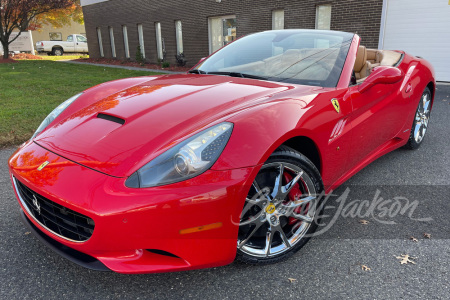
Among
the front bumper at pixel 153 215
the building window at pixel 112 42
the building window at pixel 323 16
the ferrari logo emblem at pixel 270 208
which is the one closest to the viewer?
the front bumper at pixel 153 215

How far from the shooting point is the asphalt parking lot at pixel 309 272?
6.14 ft

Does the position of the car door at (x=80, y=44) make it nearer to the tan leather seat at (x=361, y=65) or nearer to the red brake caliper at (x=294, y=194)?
the tan leather seat at (x=361, y=65)

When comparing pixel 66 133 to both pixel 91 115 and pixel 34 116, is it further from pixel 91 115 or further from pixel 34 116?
pixel 34 116

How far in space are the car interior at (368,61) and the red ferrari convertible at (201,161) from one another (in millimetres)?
218

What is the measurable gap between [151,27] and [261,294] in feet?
54.6

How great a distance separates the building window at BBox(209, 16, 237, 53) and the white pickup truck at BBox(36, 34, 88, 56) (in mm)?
19839

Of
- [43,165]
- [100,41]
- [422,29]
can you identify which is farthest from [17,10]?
[43,165]

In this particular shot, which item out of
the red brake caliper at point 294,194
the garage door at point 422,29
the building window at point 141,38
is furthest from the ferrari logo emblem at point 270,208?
the building window at point 141,38

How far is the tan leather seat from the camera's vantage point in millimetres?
3018

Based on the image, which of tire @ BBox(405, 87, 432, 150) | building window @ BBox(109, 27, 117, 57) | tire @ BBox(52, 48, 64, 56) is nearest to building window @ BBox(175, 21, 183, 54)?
building window @ BBox(109, 27, 117, 57)

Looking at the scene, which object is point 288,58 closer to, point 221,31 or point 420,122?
point 420,122

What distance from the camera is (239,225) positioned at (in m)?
1.85

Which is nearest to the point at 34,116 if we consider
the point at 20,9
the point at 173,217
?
the point at 173,217

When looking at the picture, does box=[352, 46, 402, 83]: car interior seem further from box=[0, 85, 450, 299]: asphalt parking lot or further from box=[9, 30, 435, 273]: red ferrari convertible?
box=[0, 85, 450, 299]: asphalt parking lot
